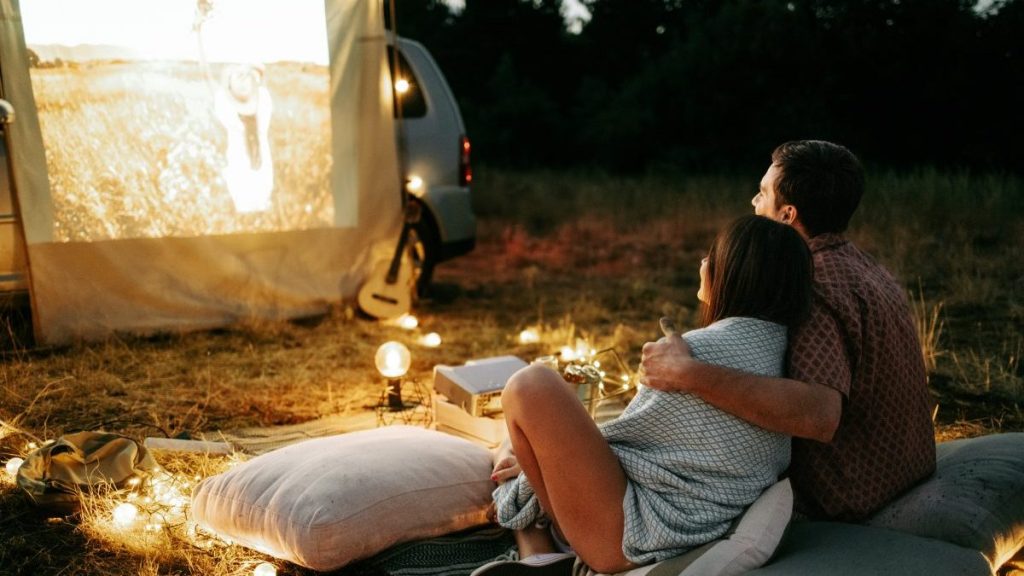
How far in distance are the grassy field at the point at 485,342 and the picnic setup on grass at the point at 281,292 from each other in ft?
0.40

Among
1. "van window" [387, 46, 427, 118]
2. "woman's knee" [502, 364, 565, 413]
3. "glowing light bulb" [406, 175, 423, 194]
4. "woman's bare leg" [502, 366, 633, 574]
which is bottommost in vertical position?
"woman's bare leg" [502, 366, 633, 574]

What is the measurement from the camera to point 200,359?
5.29 meters

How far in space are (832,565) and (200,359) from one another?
4.07 metres

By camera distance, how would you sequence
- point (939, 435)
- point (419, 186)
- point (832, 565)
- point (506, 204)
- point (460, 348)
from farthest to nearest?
point (506, 204), point (419, 186), point (460, 348), point (939, 435), point (832, 565)

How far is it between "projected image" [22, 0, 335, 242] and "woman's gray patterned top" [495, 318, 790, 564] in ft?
13.8

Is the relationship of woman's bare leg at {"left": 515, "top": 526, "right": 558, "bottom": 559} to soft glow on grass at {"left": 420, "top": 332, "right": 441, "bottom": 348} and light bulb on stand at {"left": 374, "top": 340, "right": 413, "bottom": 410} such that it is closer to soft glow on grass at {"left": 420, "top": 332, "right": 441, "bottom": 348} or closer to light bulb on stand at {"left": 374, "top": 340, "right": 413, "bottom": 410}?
light bulb on stand at {"left": 374, "top": 340, "right": 413, "bottom": 410}

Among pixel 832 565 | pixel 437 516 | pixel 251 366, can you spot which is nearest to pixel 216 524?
pixel 437 516

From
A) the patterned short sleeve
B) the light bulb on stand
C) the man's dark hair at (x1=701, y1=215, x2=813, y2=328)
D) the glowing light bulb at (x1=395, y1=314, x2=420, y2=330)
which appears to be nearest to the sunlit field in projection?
the glowing light bulb at (x1=395, y1=314, x2=420, y2=330)

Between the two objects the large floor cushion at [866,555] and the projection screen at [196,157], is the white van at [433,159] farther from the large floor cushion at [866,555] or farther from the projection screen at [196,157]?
the large floor cushion at [866,555]

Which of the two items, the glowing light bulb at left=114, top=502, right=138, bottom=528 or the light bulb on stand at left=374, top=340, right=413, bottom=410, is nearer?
the glowing light bulb at left=114, top=502, right=138, bottom=528

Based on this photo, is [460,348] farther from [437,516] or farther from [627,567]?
[627,567]

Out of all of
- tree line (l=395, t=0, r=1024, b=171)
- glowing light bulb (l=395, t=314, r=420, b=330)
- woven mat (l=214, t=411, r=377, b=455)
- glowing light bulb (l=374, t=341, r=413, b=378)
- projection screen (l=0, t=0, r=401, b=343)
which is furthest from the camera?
tree line (l=395, t=0, r=1024, b=171)

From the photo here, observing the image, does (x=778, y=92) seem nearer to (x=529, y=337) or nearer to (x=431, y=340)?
(x=529, y=337)

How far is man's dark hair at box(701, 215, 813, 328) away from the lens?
7.38ft
